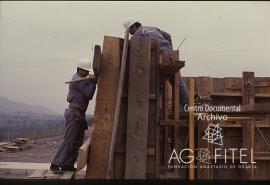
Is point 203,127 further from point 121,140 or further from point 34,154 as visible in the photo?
point 34,154

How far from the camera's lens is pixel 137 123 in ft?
15.3

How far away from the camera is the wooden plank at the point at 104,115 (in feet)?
15.3

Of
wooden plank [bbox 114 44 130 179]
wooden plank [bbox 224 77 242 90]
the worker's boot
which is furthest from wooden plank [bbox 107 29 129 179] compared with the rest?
wooden plank [bbox 224 77 242 90]

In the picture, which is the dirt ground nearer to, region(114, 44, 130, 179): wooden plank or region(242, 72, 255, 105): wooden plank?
region(242, 72, 255, 105): wooden plank

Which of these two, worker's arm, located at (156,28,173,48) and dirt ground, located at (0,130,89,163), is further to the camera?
dirt ground, located at (0,130,89,163)

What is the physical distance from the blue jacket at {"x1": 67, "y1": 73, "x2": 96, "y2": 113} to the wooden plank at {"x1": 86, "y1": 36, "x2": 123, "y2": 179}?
2.74ft

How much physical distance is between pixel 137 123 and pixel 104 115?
313mm

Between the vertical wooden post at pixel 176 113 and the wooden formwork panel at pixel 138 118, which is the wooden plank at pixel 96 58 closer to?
the wooden formwork panel at pixel 138 118

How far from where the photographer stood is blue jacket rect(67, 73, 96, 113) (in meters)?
5.57

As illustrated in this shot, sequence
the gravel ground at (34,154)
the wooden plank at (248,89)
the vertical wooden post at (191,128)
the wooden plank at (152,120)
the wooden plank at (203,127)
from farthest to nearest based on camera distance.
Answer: the gravel ground at (34,154) → the wooden plank at (248,89) → the wooden plank at (203,127) → the vertical wooden post at (191,128) → the wooden plank at (152,120)

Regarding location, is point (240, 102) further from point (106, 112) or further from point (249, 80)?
point (106, 112)

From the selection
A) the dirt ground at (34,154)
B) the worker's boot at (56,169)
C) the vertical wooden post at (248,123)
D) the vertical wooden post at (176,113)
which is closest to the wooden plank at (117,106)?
the vertical wooden post at (176,113)

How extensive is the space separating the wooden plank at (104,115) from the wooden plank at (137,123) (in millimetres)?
158

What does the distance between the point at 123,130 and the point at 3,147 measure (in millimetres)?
11623
